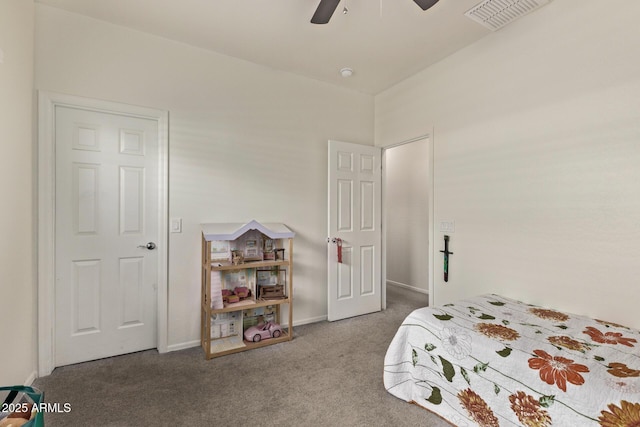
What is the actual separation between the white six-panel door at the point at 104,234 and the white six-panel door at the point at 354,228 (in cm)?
181

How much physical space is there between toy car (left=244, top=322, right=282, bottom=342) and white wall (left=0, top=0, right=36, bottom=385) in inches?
61.7

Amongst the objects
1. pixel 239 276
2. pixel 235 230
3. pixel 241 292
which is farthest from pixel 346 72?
pixel 241 292

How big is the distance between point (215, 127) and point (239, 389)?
89.1 inches

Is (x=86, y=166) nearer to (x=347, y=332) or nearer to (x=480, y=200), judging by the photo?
(x=347, y=332)

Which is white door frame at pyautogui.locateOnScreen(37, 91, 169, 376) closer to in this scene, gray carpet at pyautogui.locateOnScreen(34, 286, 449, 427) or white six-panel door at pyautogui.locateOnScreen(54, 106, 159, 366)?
white six-panel door at pyautogui.locateOnScreen(54, 106, 159, 366)

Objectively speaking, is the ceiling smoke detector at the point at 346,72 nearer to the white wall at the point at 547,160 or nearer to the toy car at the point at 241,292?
the white wall at the point at 547,160

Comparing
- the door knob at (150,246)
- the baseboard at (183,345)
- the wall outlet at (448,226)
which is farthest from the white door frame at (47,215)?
the wall outlet at (448,226)

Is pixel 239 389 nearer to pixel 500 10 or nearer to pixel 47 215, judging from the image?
pixel 47 215

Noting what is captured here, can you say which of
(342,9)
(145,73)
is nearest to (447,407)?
(342,9)

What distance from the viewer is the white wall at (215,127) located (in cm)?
239

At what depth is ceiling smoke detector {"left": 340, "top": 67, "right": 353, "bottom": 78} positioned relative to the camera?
10.4 feet

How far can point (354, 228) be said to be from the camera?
359cm

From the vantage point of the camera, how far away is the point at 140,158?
2609 mm

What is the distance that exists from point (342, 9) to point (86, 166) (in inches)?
94.3
